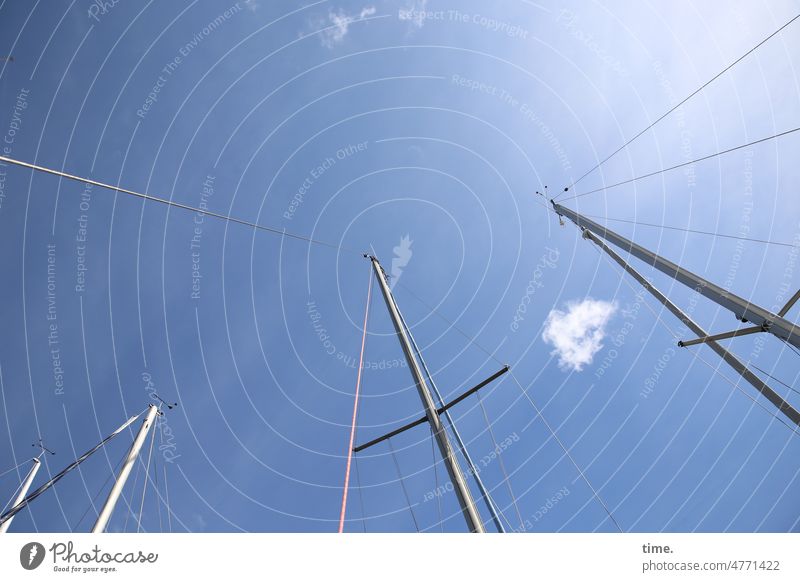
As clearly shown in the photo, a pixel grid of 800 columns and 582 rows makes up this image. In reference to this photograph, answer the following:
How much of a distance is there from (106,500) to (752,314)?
2029 centimetres

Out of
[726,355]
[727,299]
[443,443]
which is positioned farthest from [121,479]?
[726,355]

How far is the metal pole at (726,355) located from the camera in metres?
7.26

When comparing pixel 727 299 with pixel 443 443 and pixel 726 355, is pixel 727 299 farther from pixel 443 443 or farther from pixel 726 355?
pixel 443 443

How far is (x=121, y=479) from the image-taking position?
13906 mm

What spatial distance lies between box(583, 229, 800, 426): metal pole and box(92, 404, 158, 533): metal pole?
1957 centimetres

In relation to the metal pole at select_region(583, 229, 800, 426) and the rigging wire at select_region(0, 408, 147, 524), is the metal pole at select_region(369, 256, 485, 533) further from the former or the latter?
the rigging wire at select_region(0, 408, 147, 524)

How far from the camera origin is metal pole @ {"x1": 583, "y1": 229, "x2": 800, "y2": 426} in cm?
726
